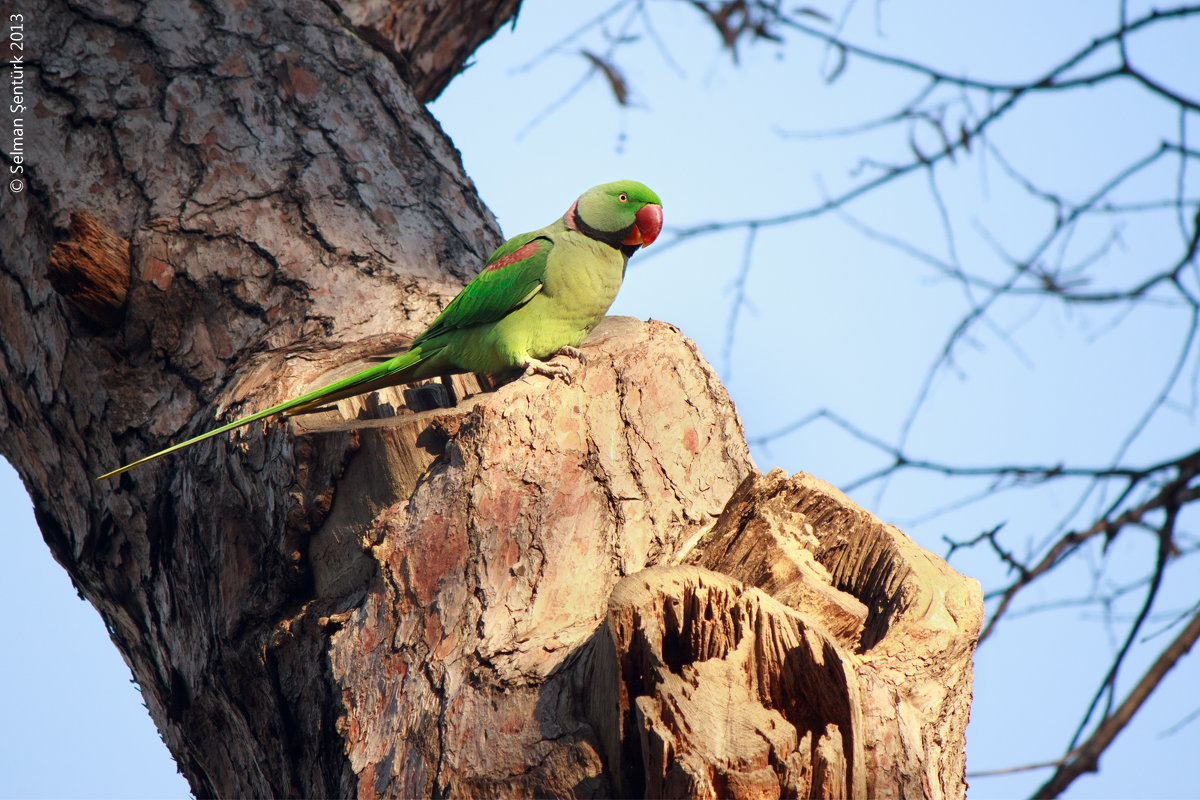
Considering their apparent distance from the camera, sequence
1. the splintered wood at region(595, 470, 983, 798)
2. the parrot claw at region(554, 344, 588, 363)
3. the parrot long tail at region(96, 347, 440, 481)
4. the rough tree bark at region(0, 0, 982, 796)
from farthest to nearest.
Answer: the parrot claw at region(554, 344, 588, 363) → the parrot long tail at region(96, 347, 440, 481) → the rough tree bark at region(0, 0, 982, 796) → the splintered wood at region(595, 470, 983, 798)

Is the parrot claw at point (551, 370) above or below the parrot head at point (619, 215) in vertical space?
below

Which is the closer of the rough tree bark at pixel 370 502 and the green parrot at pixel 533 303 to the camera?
Answer: the rough tree bark at pixel 370 502

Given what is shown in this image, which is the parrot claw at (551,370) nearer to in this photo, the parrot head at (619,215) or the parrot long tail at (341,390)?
the parrot long tail at (341,390)

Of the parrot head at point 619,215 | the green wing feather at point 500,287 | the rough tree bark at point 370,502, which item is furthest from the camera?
the parrot head at point 619,215

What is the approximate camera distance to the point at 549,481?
7.75 feet

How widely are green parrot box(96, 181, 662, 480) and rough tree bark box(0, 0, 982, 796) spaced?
0.09 m

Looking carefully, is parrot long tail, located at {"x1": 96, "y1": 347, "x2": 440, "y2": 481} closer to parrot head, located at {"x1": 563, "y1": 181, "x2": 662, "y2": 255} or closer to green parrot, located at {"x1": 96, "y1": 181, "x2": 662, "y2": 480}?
green parrot, located at {"x1": 96, "y1": 181, "x2": 662, "y2": 480}

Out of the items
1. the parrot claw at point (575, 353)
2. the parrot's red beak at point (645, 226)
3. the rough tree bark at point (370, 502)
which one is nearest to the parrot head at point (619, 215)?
the parrot's red beak at point (645, 226)

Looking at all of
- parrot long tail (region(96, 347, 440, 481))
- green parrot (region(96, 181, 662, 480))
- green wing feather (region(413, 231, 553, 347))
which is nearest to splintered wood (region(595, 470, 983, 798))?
green parrot (region(96, 181, 662, 480))

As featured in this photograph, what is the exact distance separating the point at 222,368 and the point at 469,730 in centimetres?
161

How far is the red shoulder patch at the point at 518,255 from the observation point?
3471 millimetres

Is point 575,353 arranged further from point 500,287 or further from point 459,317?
point 500,287

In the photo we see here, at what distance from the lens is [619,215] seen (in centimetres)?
402

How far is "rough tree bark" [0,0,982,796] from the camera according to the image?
1.92 m
